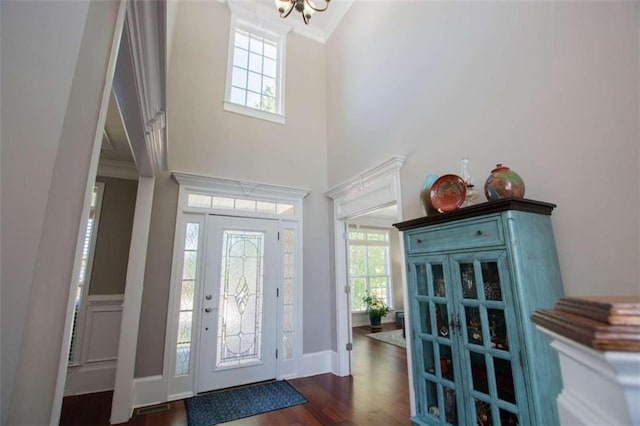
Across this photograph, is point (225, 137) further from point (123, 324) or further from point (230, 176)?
point (123, 324)

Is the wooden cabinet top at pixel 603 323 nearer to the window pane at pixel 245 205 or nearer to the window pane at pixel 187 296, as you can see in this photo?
the window pane at pixel 187 296

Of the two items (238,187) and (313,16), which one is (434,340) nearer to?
(238,187)

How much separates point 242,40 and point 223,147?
2.06 m

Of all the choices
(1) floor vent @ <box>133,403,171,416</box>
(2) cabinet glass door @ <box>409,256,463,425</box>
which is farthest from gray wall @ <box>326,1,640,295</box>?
(1) floor vent @ <box>133,403,171,416</box>

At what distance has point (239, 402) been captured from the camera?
324cm

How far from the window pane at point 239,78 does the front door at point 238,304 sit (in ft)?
7.30

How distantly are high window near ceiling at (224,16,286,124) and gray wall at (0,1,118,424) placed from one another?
13.1 ft

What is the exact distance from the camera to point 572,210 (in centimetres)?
188

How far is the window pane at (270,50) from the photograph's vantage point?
200 inches

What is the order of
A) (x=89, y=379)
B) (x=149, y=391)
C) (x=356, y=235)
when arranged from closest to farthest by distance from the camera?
(x=149, y=391)
(x=89, y=379)
(x=356, y=235)

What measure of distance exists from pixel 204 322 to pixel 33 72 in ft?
12.0

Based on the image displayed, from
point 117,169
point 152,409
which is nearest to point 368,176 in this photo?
point 117,169

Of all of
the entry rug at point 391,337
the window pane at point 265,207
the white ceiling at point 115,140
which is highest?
the white ceiling at point 115,140

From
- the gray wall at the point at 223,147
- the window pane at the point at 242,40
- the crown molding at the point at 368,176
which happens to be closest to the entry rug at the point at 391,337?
the gray wall at the point at 223,147
